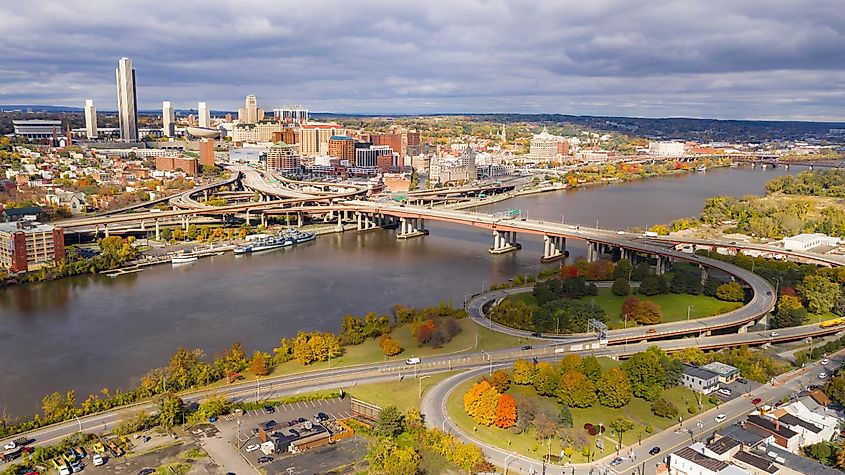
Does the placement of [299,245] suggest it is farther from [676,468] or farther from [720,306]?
[676,468]

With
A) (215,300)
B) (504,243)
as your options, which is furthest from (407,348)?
(504,243)

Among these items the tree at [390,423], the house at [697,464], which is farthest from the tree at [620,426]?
the tree at [390,423]

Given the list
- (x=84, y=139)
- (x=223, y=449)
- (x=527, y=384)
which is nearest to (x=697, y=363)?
(x=527, y=384)

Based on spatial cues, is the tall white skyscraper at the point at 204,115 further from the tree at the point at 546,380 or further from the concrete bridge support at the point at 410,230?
the tree at the point at 546,380

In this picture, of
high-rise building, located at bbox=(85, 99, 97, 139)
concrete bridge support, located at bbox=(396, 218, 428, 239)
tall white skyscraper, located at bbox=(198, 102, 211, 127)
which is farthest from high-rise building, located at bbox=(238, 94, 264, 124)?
concrete bridge support, located at bbox=(396, 218, 428, 239)

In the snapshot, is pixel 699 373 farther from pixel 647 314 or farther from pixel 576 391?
pixel 647 314
